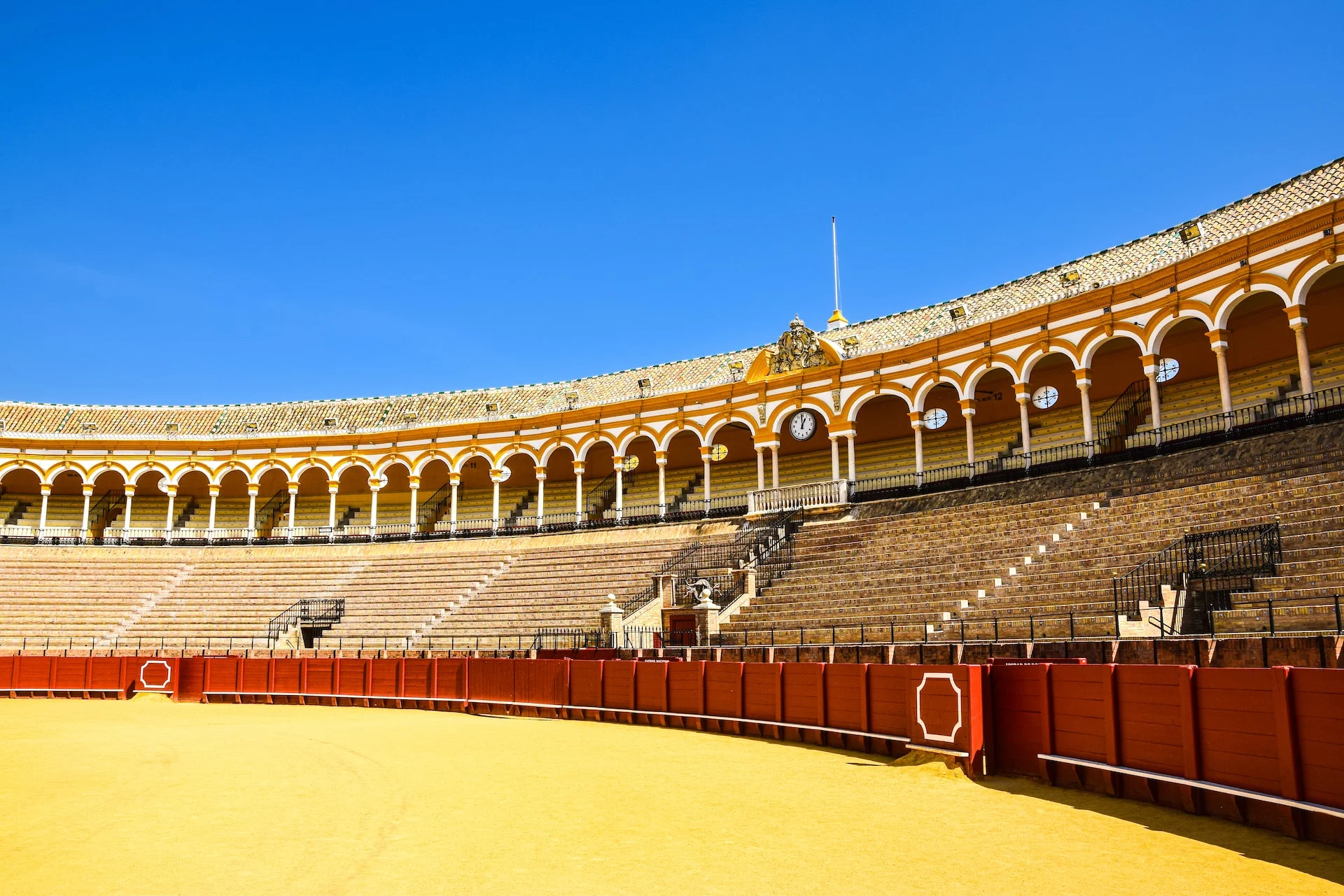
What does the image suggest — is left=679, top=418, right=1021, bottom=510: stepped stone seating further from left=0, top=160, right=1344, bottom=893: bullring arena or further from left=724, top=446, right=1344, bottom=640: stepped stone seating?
left=724, top=446, right=1344, bottom=640: stepped stone seating

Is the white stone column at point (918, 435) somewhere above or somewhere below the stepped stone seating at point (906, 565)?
above

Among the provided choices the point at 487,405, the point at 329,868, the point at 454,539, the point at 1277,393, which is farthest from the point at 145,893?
the point at 487,405

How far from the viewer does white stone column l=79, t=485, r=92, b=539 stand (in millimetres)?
38969

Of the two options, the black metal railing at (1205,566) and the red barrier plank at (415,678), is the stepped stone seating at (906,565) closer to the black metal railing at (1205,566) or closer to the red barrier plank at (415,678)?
the black metal railing at (1205,566)

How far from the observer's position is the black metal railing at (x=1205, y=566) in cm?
1479

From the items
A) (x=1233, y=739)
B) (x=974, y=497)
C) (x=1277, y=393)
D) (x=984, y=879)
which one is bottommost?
(x=984, y=879)

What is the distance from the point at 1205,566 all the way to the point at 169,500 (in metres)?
36.5

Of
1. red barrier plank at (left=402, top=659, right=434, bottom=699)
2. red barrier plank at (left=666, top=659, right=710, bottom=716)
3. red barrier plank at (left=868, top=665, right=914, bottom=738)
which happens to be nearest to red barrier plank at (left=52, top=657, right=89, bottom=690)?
red barrier plank at (left=402, top=659, right=434, bottom=699)

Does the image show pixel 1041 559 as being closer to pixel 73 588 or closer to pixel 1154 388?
pixel 1154 388

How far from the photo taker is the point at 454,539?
37.2 m

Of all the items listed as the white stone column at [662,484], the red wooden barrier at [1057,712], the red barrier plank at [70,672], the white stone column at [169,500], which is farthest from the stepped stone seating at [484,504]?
the red wooden barrier at [1057,712]

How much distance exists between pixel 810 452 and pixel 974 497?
9.28m

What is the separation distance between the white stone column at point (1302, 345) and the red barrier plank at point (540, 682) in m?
15.1

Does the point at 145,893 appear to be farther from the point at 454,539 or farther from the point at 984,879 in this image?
the point at 454,539
